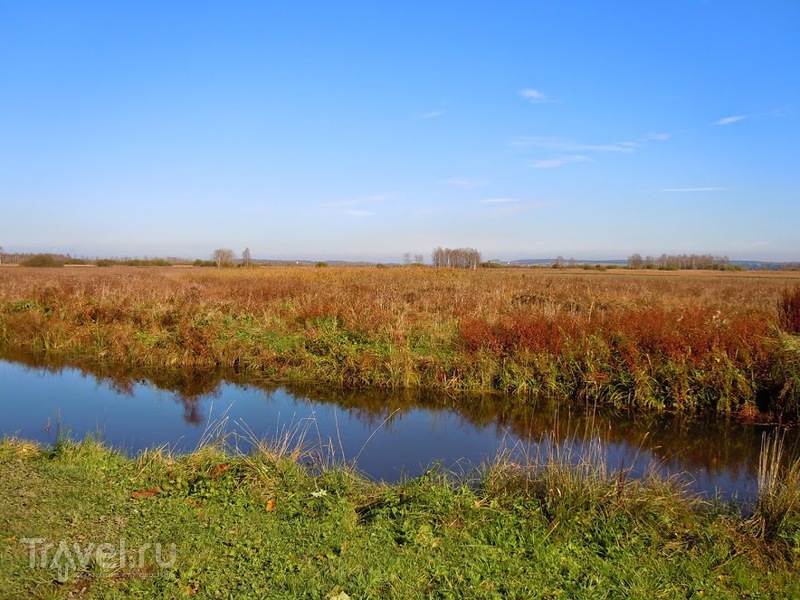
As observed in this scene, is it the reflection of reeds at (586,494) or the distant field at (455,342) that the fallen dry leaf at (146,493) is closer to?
the reflection of reeds at (586,494)

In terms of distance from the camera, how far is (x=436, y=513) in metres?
5.05

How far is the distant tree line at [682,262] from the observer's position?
7944 cm

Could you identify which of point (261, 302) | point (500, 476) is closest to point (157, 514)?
point (500, 476)

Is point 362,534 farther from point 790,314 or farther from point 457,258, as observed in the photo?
point 457,258

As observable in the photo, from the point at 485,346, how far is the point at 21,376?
432 inches

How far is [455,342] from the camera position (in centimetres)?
1360

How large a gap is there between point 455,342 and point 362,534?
9112 millimetres

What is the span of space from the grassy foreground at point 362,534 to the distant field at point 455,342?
18.3 ft

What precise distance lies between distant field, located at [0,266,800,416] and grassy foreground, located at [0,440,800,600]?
5.58m

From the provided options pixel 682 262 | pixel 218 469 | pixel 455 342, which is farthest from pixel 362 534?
pixel 682 262

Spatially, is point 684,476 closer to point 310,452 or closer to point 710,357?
point 710,357

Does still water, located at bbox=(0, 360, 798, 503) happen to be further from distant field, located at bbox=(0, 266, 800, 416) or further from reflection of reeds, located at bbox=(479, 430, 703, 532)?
reflection of reeds, located at bbox=(479, 430, 703, 532)

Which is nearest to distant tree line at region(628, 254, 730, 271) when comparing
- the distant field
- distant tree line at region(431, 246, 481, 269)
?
distant tree line at region(431, 246, 481, 269)

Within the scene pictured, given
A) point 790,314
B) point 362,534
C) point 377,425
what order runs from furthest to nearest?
point 790,314, point 377,425, point 362,534
